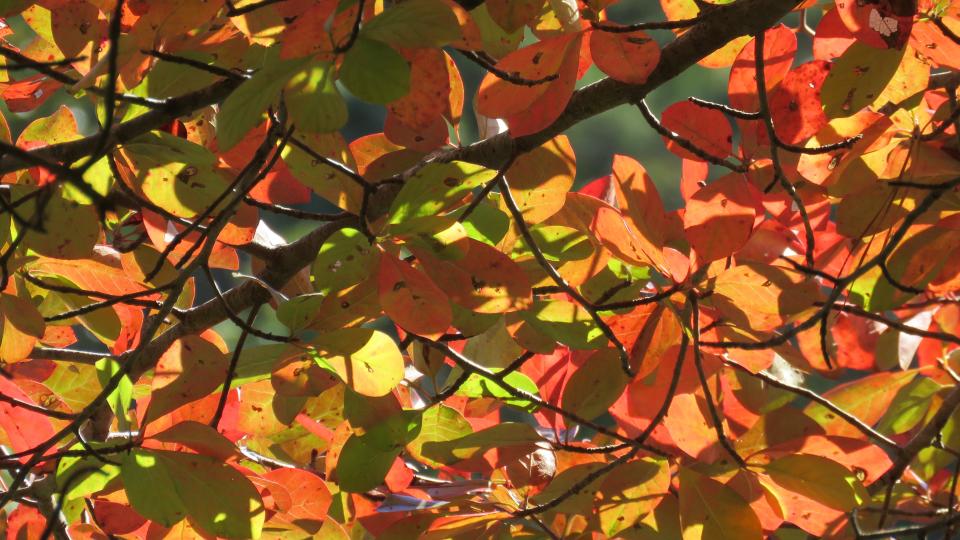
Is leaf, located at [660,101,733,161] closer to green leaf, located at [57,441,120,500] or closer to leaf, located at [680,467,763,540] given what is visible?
leaf, located at [680,467,763,540]

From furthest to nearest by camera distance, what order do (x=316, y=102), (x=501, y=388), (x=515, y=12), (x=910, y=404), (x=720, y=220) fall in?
(x=910, y=404) → (x=501, y=388) → (x=720, y=220) → (x=515, y=12) → (x=316, y=102)

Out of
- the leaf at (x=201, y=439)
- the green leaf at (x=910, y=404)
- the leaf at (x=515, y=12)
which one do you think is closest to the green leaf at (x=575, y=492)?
the leaf at (x=201, y=439)

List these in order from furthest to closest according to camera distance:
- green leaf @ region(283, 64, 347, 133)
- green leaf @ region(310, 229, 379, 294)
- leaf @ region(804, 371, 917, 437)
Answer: leaf @ region(804, 371, 917, 437), green leaf @ region(310, 229, 379, 294), green leaf @ region(283, 64, 347, 133)

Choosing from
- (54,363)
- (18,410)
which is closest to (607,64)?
(18,410)

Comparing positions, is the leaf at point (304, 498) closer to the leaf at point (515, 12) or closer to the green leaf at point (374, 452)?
the green leaf at point (374, 452)

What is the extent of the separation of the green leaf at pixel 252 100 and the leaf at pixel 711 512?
426mm

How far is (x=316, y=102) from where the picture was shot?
0.44 m

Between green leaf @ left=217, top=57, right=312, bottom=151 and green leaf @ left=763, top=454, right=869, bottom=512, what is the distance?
1.56 ft

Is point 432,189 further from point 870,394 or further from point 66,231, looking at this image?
point 870,394

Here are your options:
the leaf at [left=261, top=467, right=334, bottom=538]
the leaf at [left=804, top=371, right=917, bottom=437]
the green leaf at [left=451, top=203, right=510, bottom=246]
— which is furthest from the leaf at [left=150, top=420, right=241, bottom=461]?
the leaf at [left=804, top=371, right=917, bottom=437]

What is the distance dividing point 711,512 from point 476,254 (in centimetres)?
26

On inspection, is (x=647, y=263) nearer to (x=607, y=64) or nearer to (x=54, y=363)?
(x=607, y=64)

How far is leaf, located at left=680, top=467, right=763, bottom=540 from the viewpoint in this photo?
0.68 meters

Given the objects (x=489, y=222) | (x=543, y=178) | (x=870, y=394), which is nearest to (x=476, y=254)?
(x=489, y=222)
